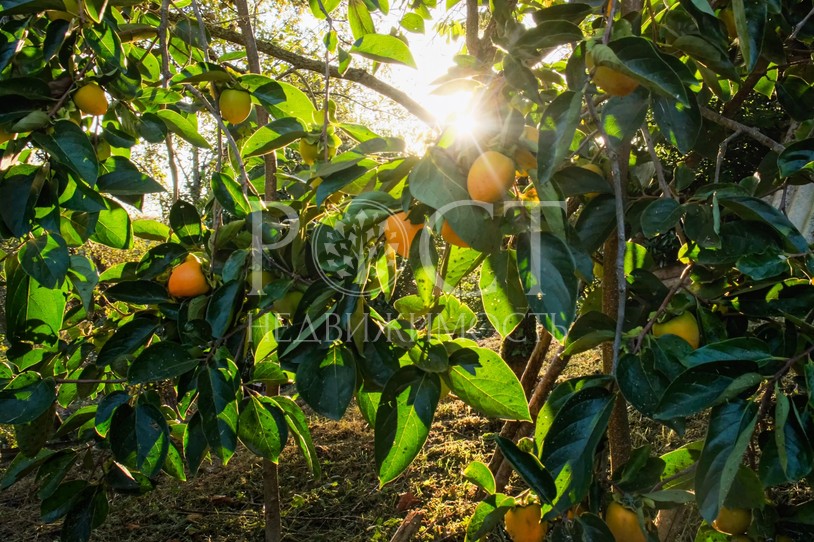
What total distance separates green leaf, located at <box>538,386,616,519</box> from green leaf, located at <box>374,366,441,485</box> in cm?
14

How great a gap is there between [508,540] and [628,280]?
1042 millimetres

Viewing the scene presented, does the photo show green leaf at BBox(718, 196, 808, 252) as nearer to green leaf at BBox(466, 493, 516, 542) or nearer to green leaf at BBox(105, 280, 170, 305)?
green leaf at BBox(466, 493, 516, 542)

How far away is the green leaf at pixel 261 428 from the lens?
2.94 feet

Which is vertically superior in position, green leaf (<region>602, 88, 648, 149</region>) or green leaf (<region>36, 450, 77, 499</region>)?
green leaf (<region>602, 88, 648, 149</region>)

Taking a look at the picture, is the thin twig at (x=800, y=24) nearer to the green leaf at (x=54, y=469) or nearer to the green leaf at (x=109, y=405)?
the green leaf at (x=109, y=405)

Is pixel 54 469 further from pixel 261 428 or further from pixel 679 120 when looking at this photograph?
pixel 679 120

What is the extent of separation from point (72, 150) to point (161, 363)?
0.31m

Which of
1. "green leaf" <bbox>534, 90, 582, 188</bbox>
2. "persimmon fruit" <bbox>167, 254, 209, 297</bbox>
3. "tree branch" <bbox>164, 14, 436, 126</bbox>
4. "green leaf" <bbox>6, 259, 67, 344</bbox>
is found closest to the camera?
"green leaf" <bbox>534, 90, 582, 188</bbox>

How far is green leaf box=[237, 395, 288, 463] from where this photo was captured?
0.90 metres

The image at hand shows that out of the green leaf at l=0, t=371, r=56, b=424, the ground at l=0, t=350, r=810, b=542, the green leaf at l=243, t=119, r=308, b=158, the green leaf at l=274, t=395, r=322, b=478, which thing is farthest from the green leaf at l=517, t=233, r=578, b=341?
the ground at l=0, t=350, r=810, b=542

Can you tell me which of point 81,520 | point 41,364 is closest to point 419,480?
point 81,520

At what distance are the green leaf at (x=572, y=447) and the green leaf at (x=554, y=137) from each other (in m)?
0.24

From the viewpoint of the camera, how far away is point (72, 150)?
2.70ft

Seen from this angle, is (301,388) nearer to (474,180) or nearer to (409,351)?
(409,351)
